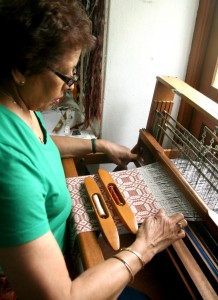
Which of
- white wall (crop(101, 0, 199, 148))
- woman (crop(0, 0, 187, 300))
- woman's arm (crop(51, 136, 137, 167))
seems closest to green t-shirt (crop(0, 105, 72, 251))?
woman (crop(0, 0, 187, 300))

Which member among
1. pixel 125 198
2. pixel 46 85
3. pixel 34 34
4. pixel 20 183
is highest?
pixel 34 34

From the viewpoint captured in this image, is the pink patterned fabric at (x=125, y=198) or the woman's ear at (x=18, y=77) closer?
the woman's ear at (x=18, y=77)

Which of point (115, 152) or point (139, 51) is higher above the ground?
point (139, 51)

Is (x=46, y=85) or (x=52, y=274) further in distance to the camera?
(x=46, y=85)

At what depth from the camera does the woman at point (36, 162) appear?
522 mm

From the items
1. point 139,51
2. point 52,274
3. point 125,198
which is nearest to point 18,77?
point 52,274

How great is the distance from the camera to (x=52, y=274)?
0.55m

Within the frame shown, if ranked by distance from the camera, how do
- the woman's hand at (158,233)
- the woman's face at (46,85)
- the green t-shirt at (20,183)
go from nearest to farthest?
the green t-shirt at (20,183) → the woman's face at (46,85) → the woman's hand at (158,233)

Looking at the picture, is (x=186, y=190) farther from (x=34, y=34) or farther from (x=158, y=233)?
(x=34, y=34)

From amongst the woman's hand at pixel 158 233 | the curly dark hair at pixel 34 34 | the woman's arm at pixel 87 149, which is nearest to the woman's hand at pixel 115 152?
the woman's arm at pixel 87 149

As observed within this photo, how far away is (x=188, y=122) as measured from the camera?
5.05 ft

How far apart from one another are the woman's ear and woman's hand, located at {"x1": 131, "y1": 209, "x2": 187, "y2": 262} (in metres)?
0.54

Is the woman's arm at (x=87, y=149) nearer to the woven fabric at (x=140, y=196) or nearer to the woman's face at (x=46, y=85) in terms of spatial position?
the woven fabric at (x=140, y=196)

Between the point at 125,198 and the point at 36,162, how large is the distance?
441 mm
